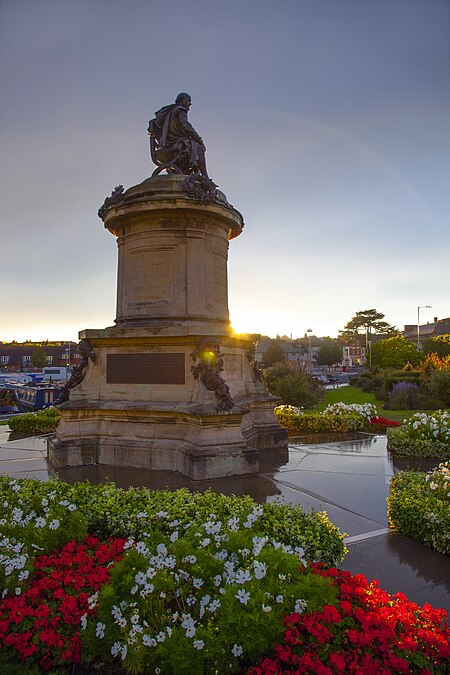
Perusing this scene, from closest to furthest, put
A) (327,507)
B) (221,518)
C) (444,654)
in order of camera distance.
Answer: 1. (444,654)
2. (221,518)
3. (327,507)

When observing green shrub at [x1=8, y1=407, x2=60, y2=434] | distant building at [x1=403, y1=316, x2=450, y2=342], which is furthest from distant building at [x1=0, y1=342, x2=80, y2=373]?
green shrub at [x1=8, y1=407, x2=60, y2=434]

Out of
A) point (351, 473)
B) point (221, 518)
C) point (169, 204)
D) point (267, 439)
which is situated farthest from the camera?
point (267, 439)

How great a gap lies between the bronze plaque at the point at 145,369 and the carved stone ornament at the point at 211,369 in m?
0.42

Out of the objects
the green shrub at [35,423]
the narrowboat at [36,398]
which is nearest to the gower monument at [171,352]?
the green shrub at [35,423]

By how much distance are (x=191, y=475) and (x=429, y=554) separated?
144 inches

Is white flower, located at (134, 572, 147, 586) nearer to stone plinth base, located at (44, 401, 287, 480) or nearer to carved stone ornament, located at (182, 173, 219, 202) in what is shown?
stone plinth base, located at (44, 401, 287, 480)

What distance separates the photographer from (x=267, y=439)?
9.69 metres

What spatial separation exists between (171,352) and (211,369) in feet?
3.09

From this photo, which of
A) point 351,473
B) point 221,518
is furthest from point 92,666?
point 351,473

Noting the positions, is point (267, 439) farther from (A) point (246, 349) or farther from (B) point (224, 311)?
(B) point (224, 311)

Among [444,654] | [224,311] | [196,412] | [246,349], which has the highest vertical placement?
[224,311]

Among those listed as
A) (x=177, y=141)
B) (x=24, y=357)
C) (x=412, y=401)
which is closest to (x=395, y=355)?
(x=412, y=401)

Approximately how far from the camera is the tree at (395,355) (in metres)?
54.5

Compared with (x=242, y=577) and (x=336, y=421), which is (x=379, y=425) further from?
(x=242, y=577)
